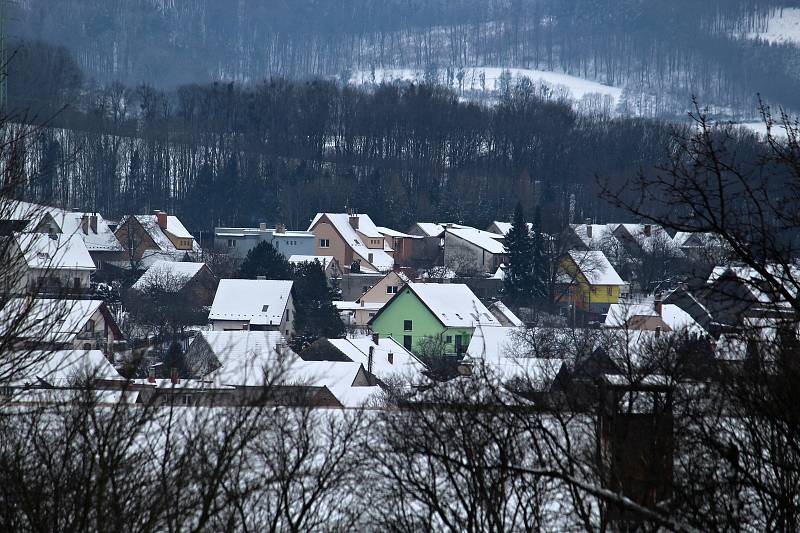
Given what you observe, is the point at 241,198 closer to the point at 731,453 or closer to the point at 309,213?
the point at 309,213

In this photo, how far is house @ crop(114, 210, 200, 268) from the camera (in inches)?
2368

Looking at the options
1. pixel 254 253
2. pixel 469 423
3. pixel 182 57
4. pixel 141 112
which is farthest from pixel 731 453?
pixel 182 57

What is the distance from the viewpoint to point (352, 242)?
6569 cm

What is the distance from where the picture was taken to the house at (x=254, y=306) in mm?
43500

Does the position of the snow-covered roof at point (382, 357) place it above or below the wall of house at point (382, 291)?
above

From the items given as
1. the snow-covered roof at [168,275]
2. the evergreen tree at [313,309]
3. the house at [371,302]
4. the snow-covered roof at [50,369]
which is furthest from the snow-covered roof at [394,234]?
the snow-covered roof at [50,369]

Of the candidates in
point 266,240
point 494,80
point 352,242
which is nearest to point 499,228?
point 352,242

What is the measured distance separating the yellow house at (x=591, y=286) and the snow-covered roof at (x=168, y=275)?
16382 millimetres

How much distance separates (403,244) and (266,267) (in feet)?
68.1

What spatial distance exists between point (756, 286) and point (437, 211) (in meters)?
72.1

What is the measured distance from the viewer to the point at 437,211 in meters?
79.1

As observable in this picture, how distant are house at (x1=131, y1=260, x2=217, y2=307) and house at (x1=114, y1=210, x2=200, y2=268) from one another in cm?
530

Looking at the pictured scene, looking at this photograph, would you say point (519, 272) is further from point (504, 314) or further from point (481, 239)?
point (481, 239)

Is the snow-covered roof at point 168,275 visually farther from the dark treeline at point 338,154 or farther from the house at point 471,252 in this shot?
the dark treeline at point 338,154
